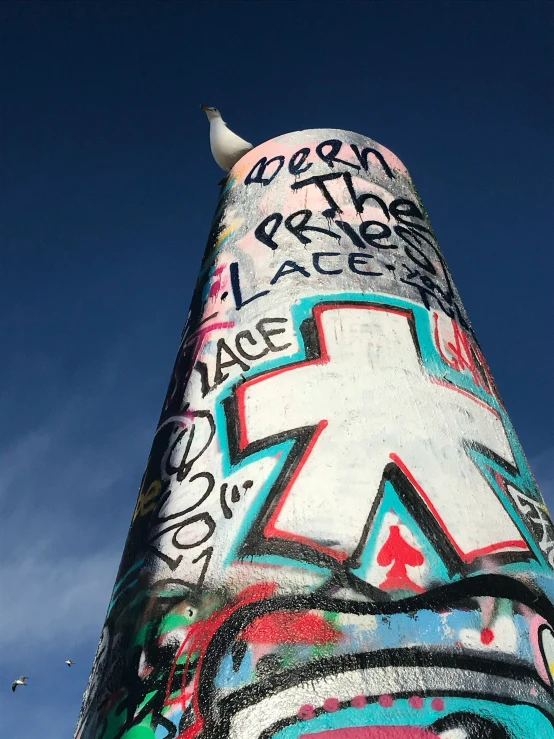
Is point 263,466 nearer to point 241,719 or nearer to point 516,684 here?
point 241,719

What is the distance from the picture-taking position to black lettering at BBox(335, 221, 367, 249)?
5800 millimetres

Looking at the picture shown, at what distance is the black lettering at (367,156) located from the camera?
6.75 meters

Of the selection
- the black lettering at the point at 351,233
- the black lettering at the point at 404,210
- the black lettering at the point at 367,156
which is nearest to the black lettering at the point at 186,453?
the black lettering at the point at 351,233

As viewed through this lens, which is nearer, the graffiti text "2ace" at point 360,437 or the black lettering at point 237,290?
the graffiti text "2ace" at point 360,437

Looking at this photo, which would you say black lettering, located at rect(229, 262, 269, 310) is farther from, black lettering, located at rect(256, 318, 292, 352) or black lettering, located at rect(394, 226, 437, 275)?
black lettering, located at rect(394, 226, 437, 275)

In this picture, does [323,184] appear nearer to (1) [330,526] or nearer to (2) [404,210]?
(2) [404,210]

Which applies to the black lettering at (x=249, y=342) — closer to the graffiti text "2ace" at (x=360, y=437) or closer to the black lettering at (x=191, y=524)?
the graffiti text "2ace" at (x=360, y=437)

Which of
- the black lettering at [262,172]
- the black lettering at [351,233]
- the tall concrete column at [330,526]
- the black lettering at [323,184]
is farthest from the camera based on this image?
the black lettering at [262,172]

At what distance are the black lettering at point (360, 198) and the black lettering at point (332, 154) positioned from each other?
0.67 ft

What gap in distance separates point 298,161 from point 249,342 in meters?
2.27

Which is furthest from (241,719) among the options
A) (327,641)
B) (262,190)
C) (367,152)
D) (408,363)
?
(367,152)

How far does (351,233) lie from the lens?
5910 mm

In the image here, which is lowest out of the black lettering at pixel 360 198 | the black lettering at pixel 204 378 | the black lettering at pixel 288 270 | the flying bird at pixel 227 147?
the black lettering at pixel 204 378

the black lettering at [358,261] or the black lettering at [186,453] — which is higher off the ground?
the black lettering at [358,261]
